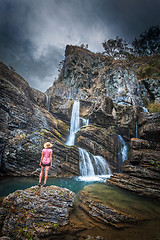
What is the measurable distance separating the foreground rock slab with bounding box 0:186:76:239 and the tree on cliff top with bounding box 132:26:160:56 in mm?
62816

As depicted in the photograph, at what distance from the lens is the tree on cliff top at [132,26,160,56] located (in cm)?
4669

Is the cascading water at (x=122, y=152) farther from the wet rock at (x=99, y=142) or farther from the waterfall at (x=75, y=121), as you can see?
the waterfall at (x=75, y=121)

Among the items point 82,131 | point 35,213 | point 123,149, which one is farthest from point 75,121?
point 35,213

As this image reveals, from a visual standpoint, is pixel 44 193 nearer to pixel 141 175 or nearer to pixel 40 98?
pixel 141 175

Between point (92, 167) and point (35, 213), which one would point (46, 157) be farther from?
point (92, 167)

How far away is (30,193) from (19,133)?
37.7 ft

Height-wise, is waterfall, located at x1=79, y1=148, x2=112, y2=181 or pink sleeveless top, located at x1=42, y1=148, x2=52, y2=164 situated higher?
pink sleeveless top, located at x1=42, y1=148, x2=52, y2=164

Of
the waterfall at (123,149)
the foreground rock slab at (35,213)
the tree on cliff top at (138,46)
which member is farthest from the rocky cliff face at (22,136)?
the tree on cliff top at (138,46)

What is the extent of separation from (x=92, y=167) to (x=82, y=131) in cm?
673

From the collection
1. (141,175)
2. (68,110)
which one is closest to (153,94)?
(68,110)

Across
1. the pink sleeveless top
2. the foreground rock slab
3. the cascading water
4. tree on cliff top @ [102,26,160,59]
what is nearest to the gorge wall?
the cascading water

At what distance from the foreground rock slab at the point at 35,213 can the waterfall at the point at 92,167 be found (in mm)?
11171

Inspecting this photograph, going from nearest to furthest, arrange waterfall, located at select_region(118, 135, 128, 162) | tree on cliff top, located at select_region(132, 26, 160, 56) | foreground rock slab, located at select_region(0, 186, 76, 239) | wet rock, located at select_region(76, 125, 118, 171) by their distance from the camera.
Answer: foreground rock slab, located at select_region(0, 186, 76, 239), wet rock, located at select_region(76, 125, 118, 171), waterfall, located at select_region(118, 135, 128, 162), tree on cliff top, located at select_region(132, 26, 160, 56)

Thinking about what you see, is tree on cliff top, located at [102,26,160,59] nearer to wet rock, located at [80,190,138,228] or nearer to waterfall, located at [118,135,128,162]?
waterfall, located at [118,135,128,162]
